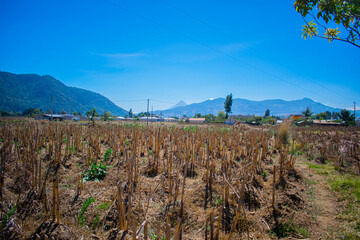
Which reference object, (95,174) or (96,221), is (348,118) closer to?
(95,174)

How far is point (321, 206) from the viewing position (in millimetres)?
4152

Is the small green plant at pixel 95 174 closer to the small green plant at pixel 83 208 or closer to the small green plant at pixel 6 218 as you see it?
the small green plant at pixel 83 208

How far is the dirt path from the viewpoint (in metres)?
3.33

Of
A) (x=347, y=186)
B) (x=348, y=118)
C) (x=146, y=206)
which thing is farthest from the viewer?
(x=348, y=118)

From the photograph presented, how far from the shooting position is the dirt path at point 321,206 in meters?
3.33

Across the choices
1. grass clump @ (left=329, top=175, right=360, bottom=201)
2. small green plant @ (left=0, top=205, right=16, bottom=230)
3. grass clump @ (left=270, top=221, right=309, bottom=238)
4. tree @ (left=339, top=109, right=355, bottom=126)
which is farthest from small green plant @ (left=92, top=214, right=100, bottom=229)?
tree @ (left=339, top=109, right=355, bottom=126)

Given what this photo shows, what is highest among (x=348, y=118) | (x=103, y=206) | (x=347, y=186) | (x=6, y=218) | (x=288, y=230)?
(x=348, y=118)

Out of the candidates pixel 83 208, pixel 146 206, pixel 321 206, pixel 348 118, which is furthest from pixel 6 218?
pixel 348 118

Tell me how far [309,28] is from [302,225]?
4100 millimetres

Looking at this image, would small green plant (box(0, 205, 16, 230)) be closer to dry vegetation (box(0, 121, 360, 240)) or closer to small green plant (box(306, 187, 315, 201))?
dry vegetation (box(0, 121, 360, 240))

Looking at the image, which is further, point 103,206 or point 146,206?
point 146,206

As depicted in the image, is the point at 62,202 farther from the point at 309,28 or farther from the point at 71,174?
the point at 309,28

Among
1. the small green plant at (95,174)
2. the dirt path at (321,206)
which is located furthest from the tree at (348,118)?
the small green plant at (95,174)

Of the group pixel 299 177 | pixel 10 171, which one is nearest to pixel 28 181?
pixel 10 171
